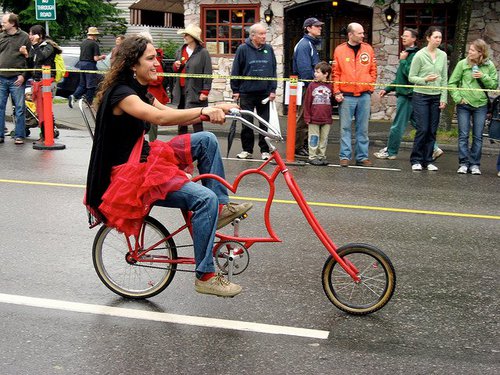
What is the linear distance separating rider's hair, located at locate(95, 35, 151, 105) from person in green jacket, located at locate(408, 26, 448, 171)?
703 centimetres

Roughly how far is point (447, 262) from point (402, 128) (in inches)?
250

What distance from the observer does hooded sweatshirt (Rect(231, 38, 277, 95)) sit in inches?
500

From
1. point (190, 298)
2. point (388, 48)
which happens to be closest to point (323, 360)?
point (190, 298)

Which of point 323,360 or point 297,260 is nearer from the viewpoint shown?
point 323,360

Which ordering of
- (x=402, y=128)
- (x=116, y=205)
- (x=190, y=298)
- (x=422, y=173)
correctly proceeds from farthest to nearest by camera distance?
(x=402, y=128)
(x=422, y=173)
(x=190, y=298)
(x=116, y=205)

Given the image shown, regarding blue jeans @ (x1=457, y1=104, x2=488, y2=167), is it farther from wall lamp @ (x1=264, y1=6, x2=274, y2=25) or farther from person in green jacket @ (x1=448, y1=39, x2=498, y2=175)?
wall lamp @ (x1=264, y1=6, x2=274, y2=25)

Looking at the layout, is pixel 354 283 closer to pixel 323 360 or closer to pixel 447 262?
pixel 323 360

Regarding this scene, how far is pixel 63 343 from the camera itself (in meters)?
5.19

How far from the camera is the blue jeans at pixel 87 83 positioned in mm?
20625

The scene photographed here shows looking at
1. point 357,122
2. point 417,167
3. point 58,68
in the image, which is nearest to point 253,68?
point 357,122

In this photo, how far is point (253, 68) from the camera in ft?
41.8

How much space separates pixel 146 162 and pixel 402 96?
8152 mm

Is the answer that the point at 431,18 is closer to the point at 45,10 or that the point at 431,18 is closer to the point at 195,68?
the point at 195,68

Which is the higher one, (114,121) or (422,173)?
(114,121)
